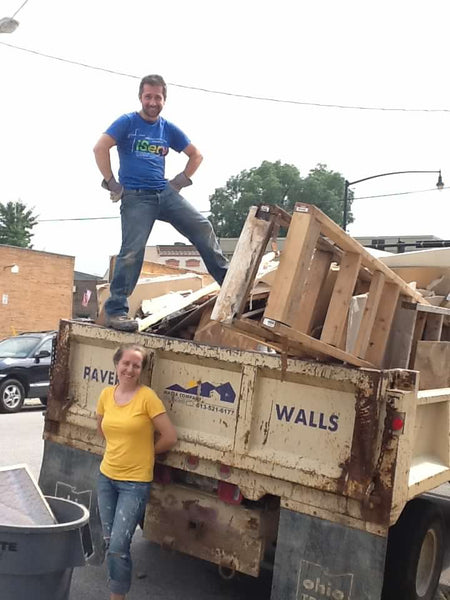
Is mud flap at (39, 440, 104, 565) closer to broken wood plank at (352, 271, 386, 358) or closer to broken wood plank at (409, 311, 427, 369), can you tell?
broken wood plank at (352, 271, 386, 358)

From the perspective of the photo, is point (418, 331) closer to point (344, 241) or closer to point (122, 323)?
point (344, 241)

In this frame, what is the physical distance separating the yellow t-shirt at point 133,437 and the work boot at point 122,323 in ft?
1.90

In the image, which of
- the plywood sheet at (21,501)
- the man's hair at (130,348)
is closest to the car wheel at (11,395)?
the man's hair at (130,348)

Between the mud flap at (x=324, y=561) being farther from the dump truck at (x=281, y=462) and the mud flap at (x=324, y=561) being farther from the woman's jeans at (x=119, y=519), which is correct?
the woman's jeans at (x=119, y=519)

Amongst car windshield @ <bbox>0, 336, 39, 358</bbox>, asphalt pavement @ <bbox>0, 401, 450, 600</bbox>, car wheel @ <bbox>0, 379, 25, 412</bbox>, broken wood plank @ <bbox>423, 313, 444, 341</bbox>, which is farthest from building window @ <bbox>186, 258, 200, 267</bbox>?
broken wood plank @ <bbox>423, 313, 444, 341</bbox>

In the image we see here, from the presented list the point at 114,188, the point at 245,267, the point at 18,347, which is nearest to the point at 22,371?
the point at 18,347

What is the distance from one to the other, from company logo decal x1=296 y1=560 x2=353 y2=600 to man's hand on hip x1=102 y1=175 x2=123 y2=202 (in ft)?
8.80

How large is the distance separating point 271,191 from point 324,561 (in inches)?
2367

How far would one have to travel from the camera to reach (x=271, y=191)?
6231cm

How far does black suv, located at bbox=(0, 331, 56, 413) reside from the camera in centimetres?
1225

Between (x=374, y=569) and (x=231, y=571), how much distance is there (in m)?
1.27

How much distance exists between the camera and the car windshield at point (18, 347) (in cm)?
1283

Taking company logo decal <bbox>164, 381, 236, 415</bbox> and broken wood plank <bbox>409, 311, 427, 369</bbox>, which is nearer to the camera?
company logo decal <bbox>164, 381, 236, 415</bbox>

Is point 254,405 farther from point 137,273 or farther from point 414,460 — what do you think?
point 137,273
